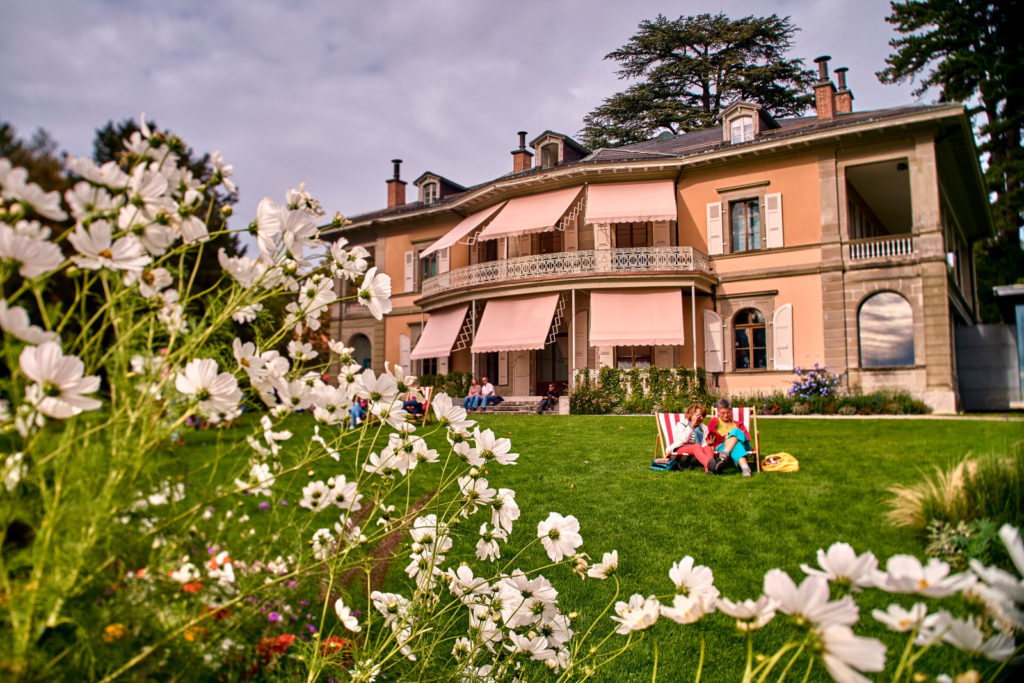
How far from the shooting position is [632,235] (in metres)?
9.37

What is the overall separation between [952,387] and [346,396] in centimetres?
170

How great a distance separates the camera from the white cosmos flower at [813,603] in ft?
1.63

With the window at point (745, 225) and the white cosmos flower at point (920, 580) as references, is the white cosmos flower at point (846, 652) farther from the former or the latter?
the window at point (745, 225)

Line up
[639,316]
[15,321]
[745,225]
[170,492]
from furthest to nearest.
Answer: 1. [745,225]
2. [639,316]
3. [170,492]
4. [15,321]

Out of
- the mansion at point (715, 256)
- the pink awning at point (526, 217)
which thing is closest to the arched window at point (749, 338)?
Answer: the mansion at point (715, 256)

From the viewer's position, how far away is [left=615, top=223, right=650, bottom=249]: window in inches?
364

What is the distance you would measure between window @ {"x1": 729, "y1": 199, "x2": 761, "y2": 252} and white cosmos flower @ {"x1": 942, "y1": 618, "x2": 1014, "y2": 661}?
25.4 ft

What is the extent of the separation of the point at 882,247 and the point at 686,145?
137 centimetres

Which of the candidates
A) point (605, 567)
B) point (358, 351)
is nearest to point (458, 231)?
point (358, 351)

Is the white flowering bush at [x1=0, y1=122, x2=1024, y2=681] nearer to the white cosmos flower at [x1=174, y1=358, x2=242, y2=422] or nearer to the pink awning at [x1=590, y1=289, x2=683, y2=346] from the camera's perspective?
the white cosmos flower at [x1=174, y1=358, x2=242, y2=422]

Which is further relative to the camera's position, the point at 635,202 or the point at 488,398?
the point at 635,202

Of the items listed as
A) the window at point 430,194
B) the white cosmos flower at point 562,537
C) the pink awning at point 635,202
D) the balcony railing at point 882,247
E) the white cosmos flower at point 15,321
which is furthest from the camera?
the pink awning at point 635,202

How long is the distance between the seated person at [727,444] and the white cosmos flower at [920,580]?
1.45m

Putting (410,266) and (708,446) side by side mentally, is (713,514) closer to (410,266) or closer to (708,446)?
(708,446)
